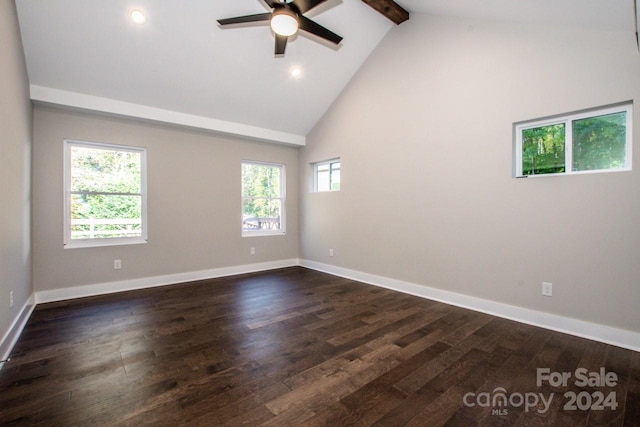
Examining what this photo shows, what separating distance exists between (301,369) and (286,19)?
303cm

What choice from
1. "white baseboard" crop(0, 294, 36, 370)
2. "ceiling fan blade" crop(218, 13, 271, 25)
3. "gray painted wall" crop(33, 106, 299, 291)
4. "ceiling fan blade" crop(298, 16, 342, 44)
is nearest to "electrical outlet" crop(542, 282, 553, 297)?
"ceiling fan blade" crop(298, 16, 342, 44)

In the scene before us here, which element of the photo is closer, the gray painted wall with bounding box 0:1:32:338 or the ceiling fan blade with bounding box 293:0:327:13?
the gray painted wall with bounding box 0:1:32:338

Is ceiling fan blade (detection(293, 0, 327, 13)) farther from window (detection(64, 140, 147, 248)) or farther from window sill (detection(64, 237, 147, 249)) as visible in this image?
window sill (detection(64, 237, 147, 249))

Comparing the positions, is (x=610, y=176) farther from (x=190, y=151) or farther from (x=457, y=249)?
(x=190, y=151)

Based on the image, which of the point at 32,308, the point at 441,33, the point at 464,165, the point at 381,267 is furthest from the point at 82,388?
the point at 441,33

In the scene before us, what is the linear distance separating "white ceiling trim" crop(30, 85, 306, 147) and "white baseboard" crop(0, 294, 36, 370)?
7.77ft

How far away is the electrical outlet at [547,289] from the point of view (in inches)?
108

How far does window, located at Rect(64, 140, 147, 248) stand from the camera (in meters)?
3.77

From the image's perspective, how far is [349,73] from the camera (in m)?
4.63

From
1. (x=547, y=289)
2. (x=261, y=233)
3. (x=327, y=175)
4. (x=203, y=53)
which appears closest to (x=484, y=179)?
(x=547, y=289)

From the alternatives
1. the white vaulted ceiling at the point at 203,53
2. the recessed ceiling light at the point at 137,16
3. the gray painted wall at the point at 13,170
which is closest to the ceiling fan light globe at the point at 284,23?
the white vaulted ceiling at the point at 203,53

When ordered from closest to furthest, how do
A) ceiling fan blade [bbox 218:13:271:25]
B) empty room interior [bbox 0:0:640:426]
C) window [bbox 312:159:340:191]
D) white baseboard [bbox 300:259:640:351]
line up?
empty room interior [bbox 0:0:640:426], white baseboard [bbox 300:259:640:351], ceiling fan blade [bbox 218:13:271:25], window [bbox 312:159:340:191]

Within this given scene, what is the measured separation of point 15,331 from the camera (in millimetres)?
2473

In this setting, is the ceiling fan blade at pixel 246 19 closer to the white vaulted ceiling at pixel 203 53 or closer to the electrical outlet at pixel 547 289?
the white vaulted ceiling at pixel 203 53
